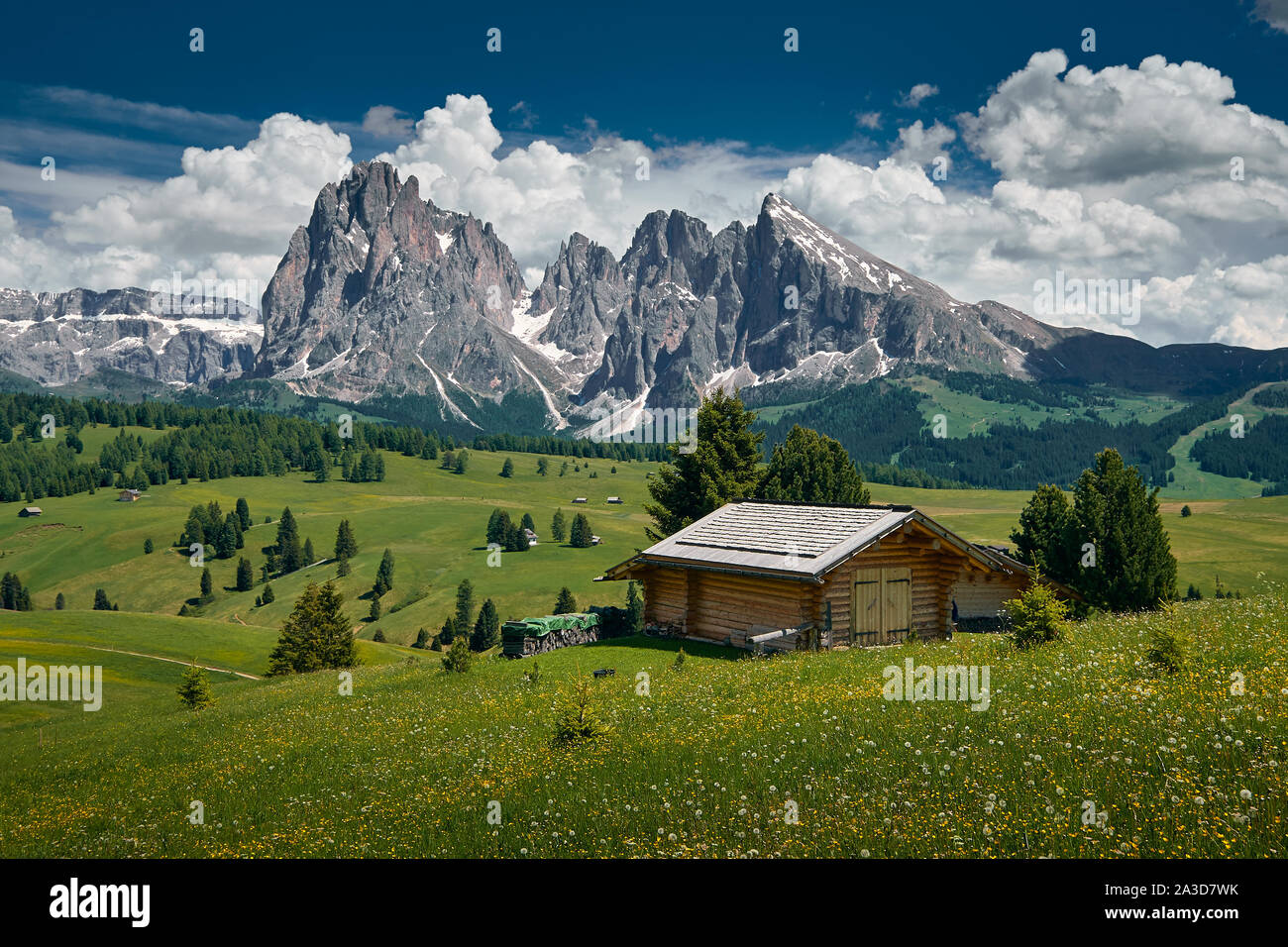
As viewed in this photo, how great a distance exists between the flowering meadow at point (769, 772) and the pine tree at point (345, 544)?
16934 centimetres

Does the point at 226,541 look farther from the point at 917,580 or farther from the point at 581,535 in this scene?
the point at 917,580

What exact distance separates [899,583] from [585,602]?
11269 cm

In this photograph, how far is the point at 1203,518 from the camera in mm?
198250

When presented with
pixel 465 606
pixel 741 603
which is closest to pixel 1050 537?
pixel 741 603

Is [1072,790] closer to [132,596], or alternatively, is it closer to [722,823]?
[722,823]

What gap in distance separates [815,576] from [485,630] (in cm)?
10521

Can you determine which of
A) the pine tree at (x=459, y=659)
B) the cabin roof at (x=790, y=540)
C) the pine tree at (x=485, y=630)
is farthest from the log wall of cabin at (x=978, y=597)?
the pine tree at (x=485, y=630)

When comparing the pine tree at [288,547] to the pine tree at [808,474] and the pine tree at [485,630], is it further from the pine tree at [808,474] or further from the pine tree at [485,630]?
the pine tree at [808,474]

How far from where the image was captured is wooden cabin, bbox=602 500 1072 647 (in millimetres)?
29875

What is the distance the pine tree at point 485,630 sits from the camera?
4936 inches

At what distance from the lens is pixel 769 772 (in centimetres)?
1187

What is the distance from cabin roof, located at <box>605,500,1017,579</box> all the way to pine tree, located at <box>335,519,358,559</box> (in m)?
159
